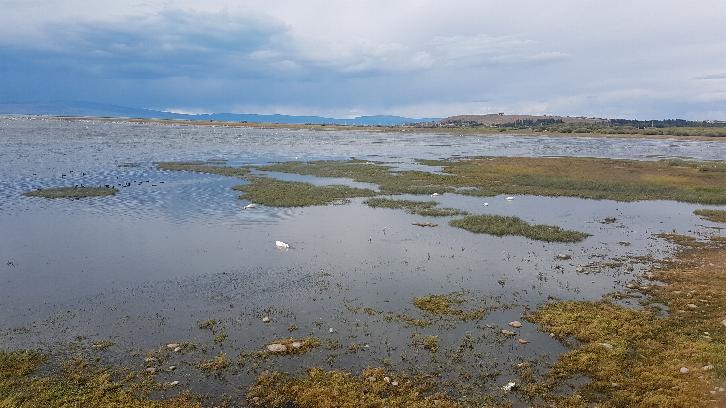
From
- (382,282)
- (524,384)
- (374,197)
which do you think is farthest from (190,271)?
(374,197)

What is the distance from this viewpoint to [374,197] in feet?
144

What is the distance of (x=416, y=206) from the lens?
3972cm

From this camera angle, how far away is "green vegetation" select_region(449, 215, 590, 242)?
30078 mm

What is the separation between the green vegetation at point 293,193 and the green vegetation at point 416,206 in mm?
3292

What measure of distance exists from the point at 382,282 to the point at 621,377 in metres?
9.98

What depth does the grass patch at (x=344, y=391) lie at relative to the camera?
493 inches

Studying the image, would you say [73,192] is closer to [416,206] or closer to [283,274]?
[416,206]

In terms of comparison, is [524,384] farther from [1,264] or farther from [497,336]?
[1,264]

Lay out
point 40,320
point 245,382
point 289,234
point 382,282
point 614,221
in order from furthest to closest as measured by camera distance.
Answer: point 614,221 < point 289,234 < point 382,282 < point 40,320 < point 245,382

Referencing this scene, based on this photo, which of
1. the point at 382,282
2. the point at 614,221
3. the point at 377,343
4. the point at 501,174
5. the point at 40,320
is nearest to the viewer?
the point at 377,343

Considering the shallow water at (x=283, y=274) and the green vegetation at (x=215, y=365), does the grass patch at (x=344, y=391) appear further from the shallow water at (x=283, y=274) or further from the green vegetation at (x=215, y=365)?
the green vegetation at (x=215, y=365)

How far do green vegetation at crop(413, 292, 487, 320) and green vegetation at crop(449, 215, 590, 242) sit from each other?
1184 centimetres

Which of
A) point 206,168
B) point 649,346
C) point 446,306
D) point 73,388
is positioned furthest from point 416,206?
point 206,168

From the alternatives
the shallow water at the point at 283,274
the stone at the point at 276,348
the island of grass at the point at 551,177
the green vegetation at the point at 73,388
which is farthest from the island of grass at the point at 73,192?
the stone at the point at 276,348
